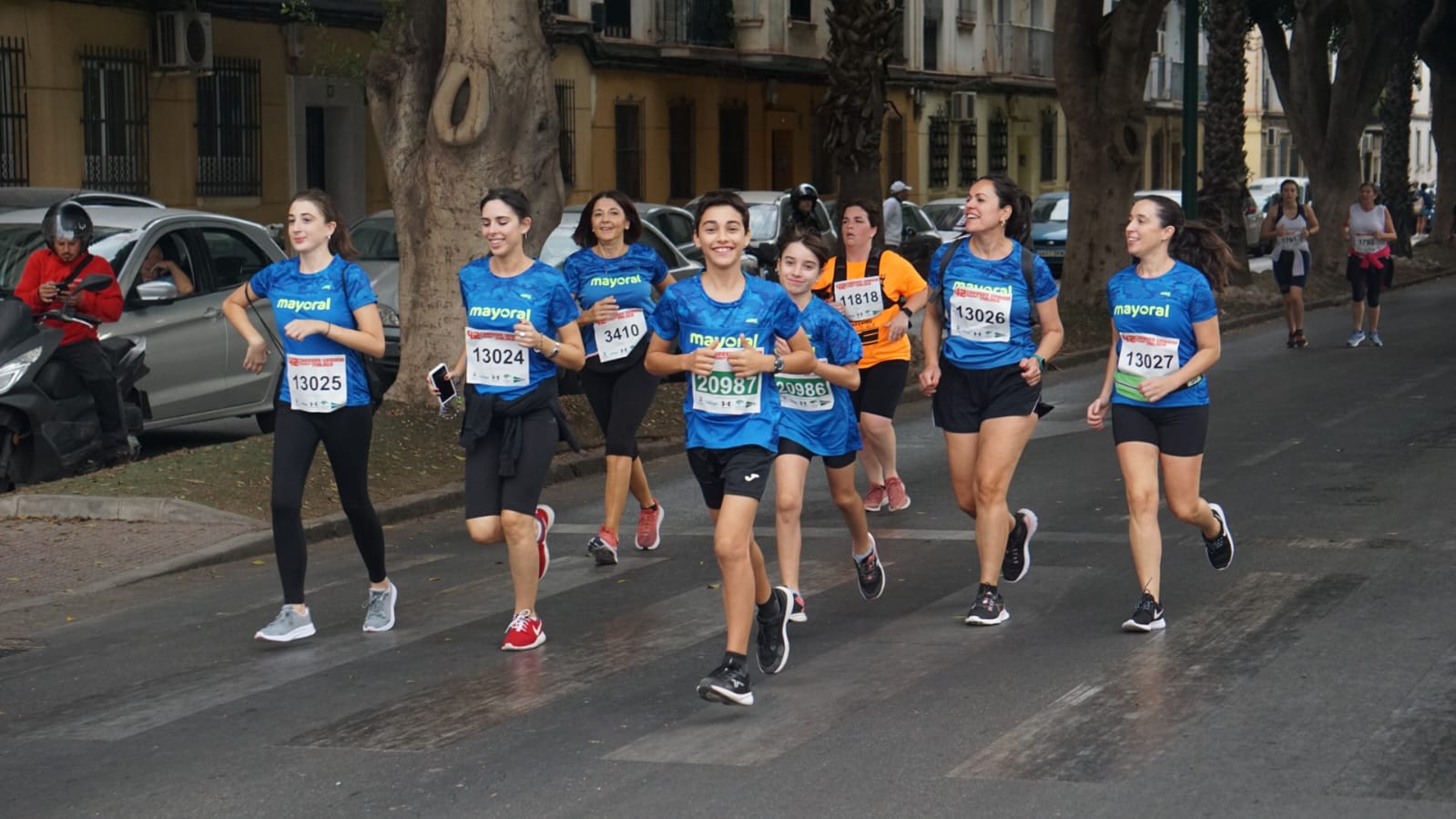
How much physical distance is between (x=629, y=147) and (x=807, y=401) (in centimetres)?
2905

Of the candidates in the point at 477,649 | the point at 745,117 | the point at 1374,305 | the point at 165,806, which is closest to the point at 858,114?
the point at 1374,305

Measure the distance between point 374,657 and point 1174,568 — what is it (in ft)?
11.8

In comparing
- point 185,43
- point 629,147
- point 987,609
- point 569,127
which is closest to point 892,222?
point 185,43

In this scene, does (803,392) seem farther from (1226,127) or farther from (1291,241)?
(1226,127)

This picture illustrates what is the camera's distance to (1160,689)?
21.8ft

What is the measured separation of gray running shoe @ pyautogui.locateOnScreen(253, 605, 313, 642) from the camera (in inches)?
313

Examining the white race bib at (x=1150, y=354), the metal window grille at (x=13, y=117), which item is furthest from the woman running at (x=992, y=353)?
the metal window grille at (x=13, y=117)

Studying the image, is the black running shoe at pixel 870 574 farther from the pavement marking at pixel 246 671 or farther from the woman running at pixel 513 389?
the pavement marking at pixel 246 671

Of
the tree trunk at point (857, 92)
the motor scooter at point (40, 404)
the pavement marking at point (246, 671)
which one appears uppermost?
the tree trunk at point (857, 92)

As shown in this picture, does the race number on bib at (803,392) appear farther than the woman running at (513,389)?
No

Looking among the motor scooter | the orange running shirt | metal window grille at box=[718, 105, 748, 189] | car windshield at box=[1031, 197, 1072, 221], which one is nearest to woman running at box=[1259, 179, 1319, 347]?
the orange running shirt

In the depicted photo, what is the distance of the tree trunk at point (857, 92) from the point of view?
2012 centimetres

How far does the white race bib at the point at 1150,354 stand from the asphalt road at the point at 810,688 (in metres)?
0.98

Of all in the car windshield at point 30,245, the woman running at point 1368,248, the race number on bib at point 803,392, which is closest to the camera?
the race number on bib at point 803,392
